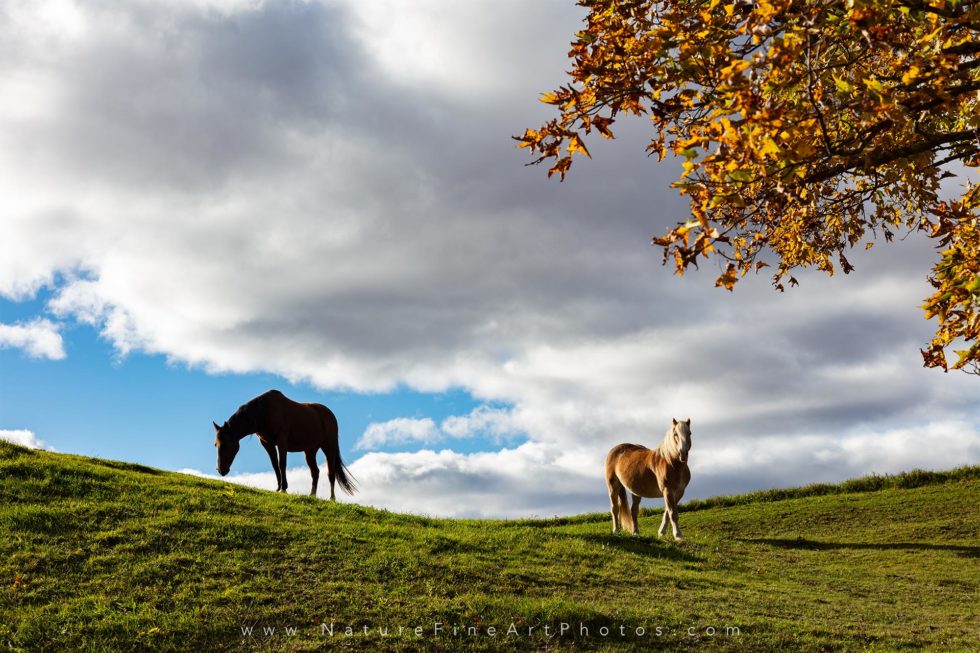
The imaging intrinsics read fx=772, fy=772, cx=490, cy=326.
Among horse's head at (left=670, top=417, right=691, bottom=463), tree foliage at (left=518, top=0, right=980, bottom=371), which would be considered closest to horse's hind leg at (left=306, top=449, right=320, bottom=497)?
horse's head at (left=670, top=417, right=691, bottom=463)

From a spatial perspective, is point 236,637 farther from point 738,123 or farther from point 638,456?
point 638,456

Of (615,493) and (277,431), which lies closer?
(615,493)

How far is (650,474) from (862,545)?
640cm

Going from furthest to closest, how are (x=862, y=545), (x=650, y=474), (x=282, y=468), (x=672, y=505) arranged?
(x=282, y=468) → (x=862, y=545) → (x=650, y=474) → (x=672, y=505)

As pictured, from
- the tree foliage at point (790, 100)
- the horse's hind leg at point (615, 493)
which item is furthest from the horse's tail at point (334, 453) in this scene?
the tree foliage at point (790, 100)

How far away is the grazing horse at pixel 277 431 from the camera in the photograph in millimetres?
23625

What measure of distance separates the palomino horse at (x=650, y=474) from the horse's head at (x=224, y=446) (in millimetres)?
11463

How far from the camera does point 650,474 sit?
2005 centimetres

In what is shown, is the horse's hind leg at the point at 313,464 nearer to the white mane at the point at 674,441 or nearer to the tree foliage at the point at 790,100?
the white mane at the point at 674,441

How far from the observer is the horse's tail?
25047mm

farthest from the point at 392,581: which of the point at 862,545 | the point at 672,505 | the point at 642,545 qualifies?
the point at 862,545

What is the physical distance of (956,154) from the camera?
29.2 ft

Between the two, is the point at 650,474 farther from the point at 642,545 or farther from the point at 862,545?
the point at 862,545

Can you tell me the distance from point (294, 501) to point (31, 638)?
333 inches
